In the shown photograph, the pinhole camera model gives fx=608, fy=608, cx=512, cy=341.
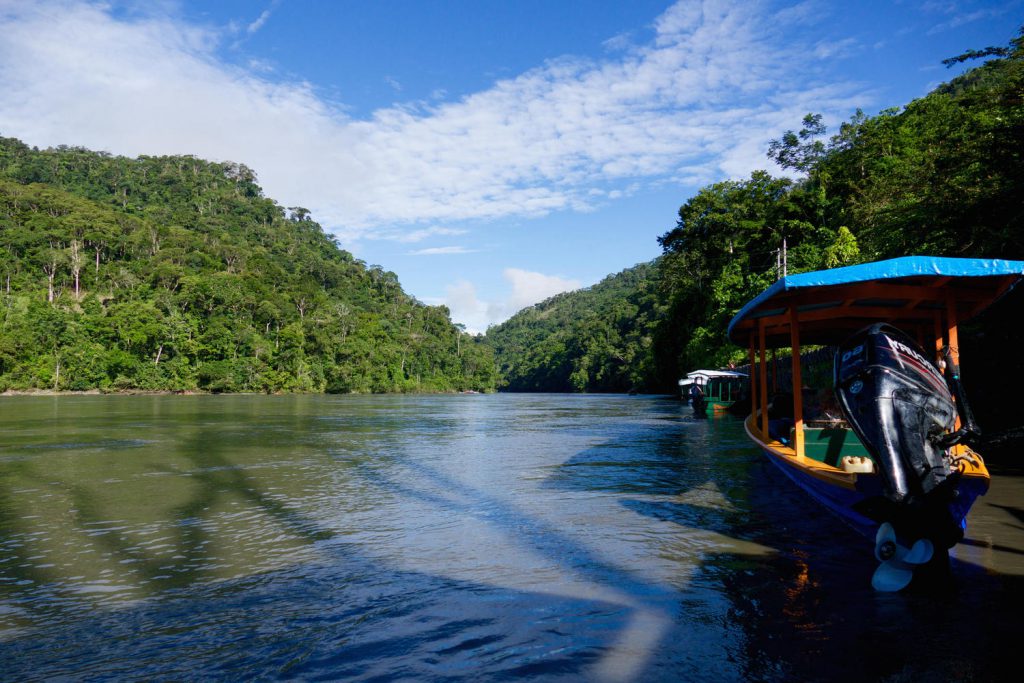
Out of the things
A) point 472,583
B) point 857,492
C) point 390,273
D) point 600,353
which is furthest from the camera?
point 390,273

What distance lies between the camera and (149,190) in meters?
136

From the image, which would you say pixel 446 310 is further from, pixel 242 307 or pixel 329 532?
pixel 329 532

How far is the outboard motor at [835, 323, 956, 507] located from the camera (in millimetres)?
5184

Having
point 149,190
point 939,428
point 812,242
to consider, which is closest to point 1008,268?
point 939,428

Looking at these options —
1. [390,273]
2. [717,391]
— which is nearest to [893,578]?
[717,391]

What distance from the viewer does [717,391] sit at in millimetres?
34969

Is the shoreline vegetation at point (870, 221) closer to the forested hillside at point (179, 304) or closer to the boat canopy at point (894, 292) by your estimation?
the boat canopy at point (894, 292)

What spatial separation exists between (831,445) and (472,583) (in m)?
5.88

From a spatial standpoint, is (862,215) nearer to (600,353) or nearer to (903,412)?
(903,412)

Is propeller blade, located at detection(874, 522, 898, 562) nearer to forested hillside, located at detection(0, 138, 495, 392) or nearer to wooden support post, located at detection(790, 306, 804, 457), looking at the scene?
wooden support post, located at detection(790, 306, 804, 457)

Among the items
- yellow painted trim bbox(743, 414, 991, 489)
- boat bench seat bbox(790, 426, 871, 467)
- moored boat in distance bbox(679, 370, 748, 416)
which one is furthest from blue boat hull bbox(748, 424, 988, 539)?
moored boat in distance bbox(679, 370, 748, 416)

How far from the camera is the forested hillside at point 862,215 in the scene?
1417 cm

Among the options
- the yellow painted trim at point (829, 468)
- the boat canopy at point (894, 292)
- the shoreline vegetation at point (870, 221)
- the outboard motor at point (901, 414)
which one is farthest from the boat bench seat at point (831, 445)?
the shoreline vegetation at point (870, 221)

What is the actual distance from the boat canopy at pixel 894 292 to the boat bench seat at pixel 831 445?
167cm
